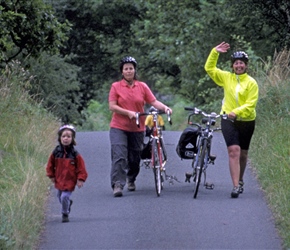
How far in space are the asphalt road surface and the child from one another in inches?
15.6

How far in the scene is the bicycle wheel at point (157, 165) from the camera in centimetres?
1168

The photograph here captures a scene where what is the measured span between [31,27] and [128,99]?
489cm

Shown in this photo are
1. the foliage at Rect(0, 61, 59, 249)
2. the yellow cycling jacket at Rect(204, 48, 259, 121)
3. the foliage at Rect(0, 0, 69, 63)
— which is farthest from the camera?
the foliage at Rect(0, 0, 69, 63)

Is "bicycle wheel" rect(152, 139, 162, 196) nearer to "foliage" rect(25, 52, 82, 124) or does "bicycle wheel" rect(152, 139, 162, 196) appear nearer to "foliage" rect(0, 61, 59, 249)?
"foliage" rect(0, 61, 59, 249)

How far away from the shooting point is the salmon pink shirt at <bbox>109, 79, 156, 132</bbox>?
11.8 m

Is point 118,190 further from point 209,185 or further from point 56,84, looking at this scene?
point 56,84

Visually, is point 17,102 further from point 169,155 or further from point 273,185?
point 273,185

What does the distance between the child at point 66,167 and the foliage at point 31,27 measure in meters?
4.95

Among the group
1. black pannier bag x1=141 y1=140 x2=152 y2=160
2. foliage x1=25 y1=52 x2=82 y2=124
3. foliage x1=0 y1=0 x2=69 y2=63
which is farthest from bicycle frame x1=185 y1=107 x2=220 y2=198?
foliage x1=25 y1=52 x2=82 y2=124

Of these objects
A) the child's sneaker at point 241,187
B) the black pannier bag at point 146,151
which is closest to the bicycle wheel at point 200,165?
the child's sneaker at point 241,187

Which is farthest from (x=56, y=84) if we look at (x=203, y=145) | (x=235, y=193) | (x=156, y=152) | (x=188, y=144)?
(x=235, y=193)

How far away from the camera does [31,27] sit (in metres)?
16.2

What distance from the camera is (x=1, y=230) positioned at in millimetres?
8656

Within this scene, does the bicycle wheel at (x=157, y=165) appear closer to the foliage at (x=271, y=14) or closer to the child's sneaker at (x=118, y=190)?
the child's sneaker at (x=118, y=190)
